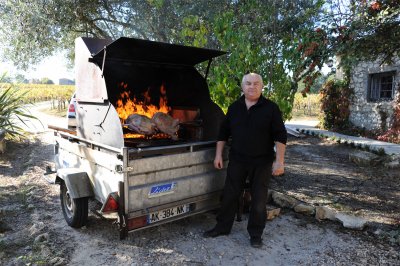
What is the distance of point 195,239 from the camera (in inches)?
167

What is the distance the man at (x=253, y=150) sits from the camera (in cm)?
396

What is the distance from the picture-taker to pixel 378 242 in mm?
4230

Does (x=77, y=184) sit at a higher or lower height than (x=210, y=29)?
lower

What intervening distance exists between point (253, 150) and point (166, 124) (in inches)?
61.5

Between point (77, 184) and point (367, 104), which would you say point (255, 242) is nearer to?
point (77, 184)

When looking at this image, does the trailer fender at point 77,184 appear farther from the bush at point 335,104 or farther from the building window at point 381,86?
the bush at point 335,104

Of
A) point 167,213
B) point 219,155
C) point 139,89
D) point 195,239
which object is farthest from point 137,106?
point 195,239

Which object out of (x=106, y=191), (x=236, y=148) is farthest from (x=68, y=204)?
(x=236, y=148)

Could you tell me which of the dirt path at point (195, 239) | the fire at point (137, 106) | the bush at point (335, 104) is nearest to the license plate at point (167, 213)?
the dirt path at point (195, 239)

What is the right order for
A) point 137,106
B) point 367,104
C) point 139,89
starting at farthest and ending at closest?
point 367,104 < point 139,89 < point 137,106

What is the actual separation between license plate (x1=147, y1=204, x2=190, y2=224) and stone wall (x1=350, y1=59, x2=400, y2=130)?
1073cm

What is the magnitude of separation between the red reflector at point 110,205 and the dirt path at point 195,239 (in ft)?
1.92

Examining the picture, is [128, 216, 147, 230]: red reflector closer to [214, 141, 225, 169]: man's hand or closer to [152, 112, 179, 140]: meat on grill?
[214, 141, 225, 169]: man's hand

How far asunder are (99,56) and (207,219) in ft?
9.39
